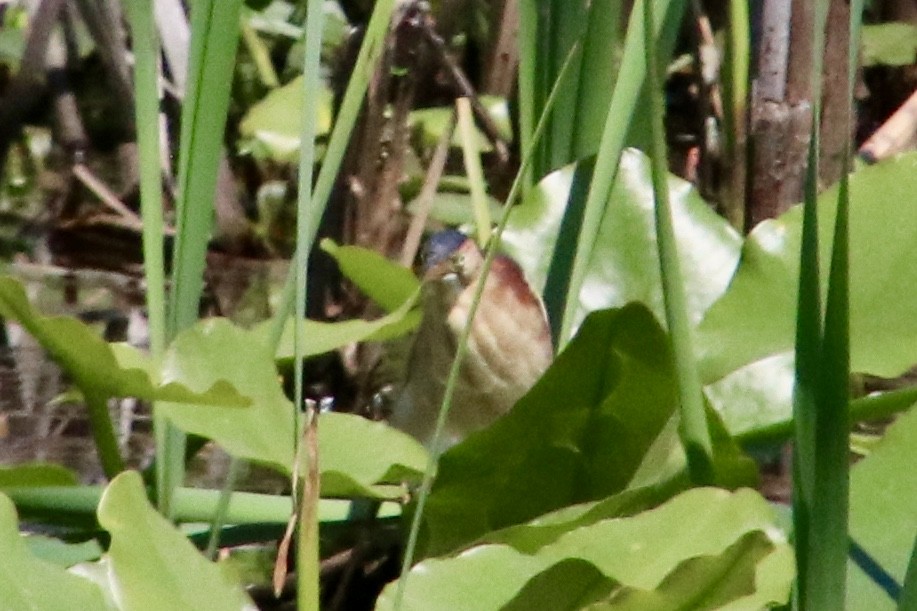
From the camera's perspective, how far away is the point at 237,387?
69 centimetres

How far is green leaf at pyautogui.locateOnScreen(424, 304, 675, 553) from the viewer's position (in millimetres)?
659

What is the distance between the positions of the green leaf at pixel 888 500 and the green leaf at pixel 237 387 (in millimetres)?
258

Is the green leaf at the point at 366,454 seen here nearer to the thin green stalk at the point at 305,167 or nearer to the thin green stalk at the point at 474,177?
the thin green stalk at the point at 305,167

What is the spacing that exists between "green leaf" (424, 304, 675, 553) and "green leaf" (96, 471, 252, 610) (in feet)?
0.42

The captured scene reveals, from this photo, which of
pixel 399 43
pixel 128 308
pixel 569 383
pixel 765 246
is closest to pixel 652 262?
pixel 765 246

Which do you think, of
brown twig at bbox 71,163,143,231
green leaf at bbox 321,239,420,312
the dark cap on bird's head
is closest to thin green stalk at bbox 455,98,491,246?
the dark cap on bird's head

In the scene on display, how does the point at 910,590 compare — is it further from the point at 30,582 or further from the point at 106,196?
the point at 106,196

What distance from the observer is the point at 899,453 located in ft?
2.23

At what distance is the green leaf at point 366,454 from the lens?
71cm

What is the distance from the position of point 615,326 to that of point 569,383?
37mm

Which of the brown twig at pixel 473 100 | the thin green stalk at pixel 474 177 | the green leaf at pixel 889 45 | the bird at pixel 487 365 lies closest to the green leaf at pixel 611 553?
the bird at pixel 487 365

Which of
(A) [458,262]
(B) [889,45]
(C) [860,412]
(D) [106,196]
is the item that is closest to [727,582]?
(C) [860,412]

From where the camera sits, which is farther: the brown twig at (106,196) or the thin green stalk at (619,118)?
the brown twig at (106,196)

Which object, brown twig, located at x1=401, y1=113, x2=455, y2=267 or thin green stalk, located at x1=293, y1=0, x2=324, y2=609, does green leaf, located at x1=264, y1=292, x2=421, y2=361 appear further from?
brown twig, located at x1=401, y1=113, x2=455, y2=267
